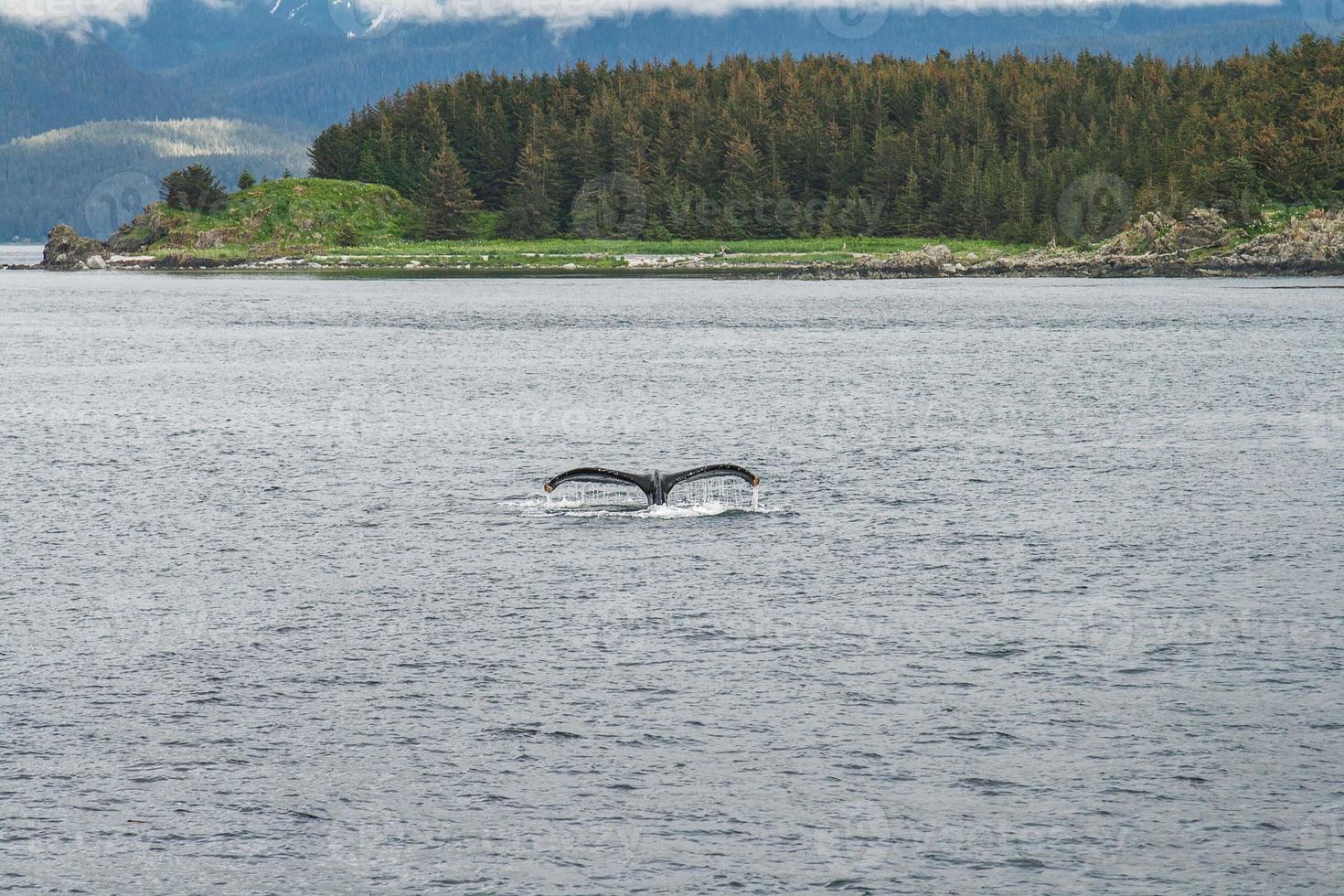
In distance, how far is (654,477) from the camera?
4969cm

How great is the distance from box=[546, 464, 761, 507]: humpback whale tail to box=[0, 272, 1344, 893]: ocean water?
131 centimetres

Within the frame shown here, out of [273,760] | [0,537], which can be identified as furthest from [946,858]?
[0,537]

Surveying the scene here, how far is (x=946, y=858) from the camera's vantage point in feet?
73.9

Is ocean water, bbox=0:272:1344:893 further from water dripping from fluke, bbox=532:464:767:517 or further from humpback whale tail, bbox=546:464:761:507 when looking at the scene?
humpback whale tail, bbox=546:464:761:507

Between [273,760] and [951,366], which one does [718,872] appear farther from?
[951,366]

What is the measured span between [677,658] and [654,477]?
17.7m

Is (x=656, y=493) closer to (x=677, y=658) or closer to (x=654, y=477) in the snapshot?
(x=654, y=477)

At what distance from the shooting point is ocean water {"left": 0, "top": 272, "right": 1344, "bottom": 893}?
75.4 ft

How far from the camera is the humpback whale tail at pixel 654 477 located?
4634cm

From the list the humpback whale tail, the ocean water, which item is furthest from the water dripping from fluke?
the ocean water

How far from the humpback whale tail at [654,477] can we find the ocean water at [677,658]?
131 centimetres

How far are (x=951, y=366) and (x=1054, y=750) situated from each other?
7954 centimetres

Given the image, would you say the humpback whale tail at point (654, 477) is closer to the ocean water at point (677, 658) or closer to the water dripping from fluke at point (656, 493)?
the water dripping from fluke at point (656, 493)

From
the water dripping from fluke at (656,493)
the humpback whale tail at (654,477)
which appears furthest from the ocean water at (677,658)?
the humpback whale tail at (654,477)
